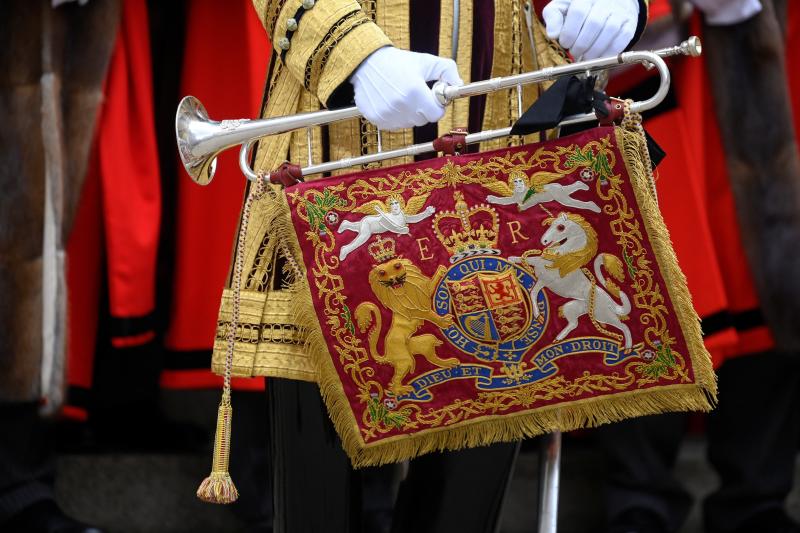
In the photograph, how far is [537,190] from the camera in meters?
1.21

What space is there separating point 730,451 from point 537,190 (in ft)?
4.72

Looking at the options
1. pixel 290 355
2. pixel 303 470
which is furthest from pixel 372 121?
pixel 303 470

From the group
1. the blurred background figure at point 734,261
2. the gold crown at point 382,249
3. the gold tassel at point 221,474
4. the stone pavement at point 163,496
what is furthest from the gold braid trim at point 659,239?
the stone pavement at point 163,496

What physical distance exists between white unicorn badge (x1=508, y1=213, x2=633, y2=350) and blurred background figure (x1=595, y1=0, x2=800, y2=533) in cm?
112

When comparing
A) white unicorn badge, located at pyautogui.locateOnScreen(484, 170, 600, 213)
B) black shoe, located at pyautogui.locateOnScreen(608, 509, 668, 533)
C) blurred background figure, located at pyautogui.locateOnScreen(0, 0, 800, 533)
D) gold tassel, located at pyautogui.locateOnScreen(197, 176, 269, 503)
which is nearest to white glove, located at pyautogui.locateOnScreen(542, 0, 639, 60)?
white unicorn badge, located at pyautogui.locateOnScreen(484, 170, 600, 213)

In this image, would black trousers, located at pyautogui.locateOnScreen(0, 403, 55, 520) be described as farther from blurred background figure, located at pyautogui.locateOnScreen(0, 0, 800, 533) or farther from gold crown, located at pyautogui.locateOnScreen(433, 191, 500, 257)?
gold crown, located at pyautogui.locateOnScreen(433, 191, 500, 257)

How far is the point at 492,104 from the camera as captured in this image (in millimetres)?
1345

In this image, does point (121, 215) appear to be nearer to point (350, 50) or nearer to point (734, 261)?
point (350, 50)

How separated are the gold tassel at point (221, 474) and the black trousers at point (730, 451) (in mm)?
1256

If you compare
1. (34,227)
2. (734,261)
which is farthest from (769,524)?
(34,227)

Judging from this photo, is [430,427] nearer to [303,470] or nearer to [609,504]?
[303,470]

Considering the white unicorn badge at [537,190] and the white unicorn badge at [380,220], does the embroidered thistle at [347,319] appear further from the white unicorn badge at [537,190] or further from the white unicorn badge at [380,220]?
the white unicorn badge at [537,190]

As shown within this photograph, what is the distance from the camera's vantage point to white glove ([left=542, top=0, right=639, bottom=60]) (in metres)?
1.24

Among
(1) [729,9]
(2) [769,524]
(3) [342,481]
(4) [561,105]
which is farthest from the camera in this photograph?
(2) [769,524]
